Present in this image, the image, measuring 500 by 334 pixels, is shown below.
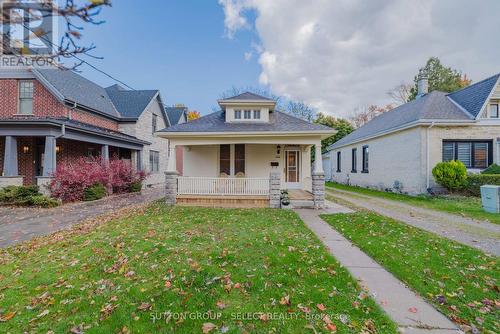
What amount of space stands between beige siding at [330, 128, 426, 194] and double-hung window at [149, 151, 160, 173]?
1763cm

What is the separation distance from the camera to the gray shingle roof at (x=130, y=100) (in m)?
18.7

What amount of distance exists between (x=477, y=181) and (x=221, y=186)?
12.2m

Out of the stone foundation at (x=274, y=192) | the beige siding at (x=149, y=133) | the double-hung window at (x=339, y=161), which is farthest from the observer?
the double-hung window at (x=339, y=161)

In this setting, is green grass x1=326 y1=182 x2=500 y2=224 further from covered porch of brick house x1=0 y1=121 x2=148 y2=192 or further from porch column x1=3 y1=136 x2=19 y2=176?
porch column x1=3 y1=136 x2=19 y2=176

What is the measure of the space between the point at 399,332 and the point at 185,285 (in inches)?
104

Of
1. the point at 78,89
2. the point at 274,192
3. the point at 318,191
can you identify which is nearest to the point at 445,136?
the point at 318,191

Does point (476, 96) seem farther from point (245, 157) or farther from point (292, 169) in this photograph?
point (245, 157)

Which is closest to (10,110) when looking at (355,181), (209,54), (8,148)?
(8,148)

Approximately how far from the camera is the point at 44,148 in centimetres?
1334

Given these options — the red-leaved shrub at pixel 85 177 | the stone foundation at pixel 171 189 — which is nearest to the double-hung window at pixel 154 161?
the red-leaved shrub at pixel 85 177

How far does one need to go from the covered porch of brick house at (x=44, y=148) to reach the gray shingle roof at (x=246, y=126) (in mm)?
5283

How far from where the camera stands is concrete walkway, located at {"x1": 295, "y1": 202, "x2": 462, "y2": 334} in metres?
2.58

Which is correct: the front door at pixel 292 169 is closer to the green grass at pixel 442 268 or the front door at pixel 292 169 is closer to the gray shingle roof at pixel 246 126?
the gray shingle roof at pixel 246 126

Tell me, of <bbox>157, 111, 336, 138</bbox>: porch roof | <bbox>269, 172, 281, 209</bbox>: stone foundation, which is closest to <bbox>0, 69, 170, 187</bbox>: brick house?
<bbox>157, 111, 336, 138</bbox>: porch roof
